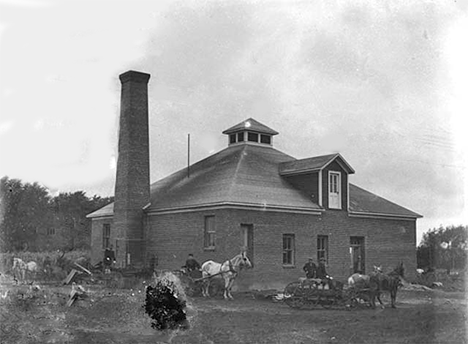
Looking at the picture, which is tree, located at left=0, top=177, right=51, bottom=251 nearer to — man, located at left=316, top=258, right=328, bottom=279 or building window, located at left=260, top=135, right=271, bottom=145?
building window, located at left=260, top=135, right=271, bottom=145

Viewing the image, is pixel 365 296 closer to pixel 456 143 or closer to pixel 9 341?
pixel 456 143

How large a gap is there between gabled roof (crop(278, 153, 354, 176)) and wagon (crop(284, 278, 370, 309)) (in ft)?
9.14

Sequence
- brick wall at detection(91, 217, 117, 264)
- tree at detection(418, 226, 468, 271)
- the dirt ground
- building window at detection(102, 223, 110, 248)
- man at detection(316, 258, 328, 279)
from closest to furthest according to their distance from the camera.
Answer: the dirt ground, tree at detection(418, 226, 468, 271), man at detection(316, 258, 328, 279), brick wall at detection(91, 217, 117, 264), building window at detection(102, 223, 110, 248)

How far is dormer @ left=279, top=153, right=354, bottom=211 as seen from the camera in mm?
17281

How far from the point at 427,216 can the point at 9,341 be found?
10.2 m

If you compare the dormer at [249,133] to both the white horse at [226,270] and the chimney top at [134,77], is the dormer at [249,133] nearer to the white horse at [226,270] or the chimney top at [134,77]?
the chimney top at [134,77]

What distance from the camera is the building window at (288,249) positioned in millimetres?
18031

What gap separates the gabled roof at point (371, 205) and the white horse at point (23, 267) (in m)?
8.20

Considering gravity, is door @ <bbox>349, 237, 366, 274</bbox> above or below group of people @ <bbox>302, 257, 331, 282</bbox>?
above

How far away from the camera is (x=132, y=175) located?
752 inches

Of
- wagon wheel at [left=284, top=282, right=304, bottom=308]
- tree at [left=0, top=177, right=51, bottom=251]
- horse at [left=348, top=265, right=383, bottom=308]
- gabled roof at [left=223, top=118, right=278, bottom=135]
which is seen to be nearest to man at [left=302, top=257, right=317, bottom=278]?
wagon wheel at [left=284, top=282, right=304, bottom=308]

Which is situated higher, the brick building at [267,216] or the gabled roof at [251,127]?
the gabled roof at [251,127]

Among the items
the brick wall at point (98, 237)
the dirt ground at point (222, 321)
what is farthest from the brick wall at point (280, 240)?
the brick wall at point (98, 237)

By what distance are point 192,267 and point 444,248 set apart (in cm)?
623
